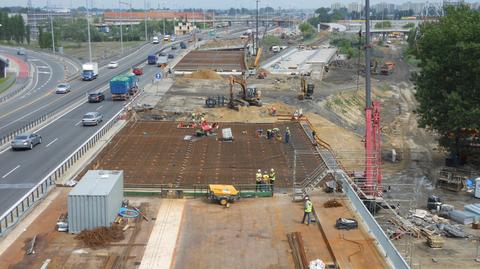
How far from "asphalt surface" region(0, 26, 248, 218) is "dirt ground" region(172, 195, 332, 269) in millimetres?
9922

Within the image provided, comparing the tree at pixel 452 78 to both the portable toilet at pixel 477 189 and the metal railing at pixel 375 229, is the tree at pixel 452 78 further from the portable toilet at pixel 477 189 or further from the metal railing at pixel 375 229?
the metal railing at pixel 375 229

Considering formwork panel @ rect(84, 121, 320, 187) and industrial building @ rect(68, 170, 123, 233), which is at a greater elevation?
industrial building @ rect(68, 170, 123, 233)

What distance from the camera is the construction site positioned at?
24.3 metres

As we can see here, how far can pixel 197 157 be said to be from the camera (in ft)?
136

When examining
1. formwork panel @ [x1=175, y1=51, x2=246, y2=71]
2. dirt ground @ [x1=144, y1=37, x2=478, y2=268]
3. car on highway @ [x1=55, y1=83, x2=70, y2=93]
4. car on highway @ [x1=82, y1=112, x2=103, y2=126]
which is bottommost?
dirt ground @ [x1=144, y1=37, x2=478, y2=268]

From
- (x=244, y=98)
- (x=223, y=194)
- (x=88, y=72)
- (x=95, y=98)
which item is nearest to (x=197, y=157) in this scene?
(x=223, y=194)

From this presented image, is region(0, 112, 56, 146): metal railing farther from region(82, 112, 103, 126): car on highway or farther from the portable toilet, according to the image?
the portable toilet

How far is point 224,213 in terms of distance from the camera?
A: 2916 centimetres

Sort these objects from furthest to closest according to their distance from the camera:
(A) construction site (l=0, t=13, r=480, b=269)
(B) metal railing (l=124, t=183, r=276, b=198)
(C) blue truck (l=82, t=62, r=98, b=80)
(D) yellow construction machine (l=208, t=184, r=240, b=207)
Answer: (C) blue truck (l=82, t=62, r=98, b=80) → (B) metal railing (l=124, t=183, r=276, b=198) → (D) yellow construction machine (l=208, t=184, r=240, b=207) → (A) construction site (l=0, t=13, r=480, b=269)

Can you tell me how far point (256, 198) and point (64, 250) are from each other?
1080cm

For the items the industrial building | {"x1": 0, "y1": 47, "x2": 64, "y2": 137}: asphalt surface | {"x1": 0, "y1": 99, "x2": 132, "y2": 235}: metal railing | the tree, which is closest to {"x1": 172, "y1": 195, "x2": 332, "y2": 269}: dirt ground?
the industrial building

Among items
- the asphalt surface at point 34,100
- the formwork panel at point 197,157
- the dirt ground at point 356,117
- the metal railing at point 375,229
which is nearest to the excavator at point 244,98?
the dirt ground at point 356,117

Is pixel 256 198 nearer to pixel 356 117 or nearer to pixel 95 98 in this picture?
pixel 95 98

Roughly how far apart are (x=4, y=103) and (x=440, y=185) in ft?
164
